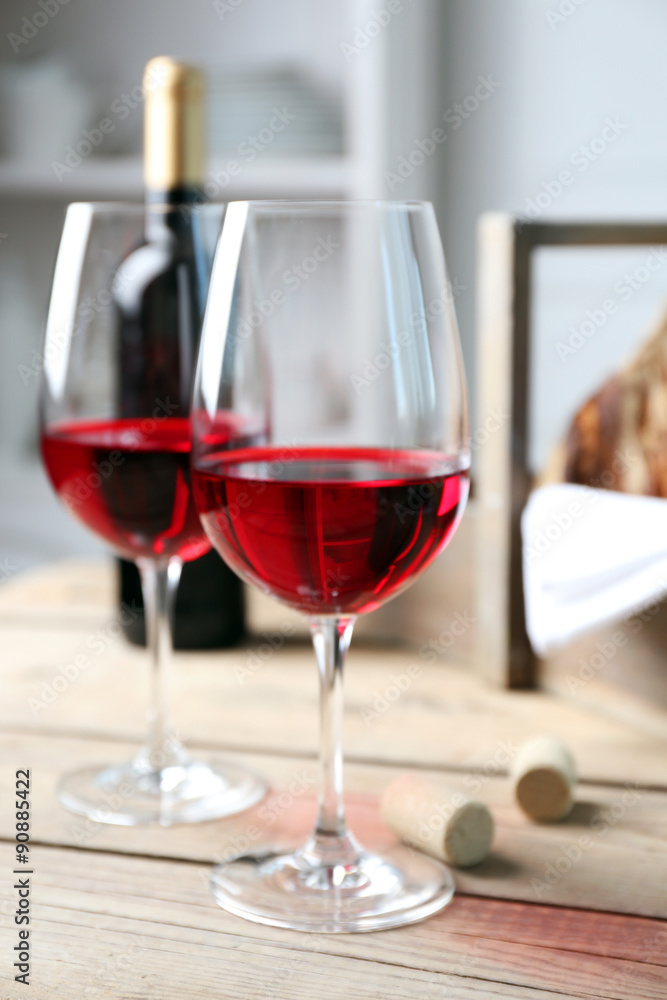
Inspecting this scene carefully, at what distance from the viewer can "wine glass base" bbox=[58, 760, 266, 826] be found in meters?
0.72

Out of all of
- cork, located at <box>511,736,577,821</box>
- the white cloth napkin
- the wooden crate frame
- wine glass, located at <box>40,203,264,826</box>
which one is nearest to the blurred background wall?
the wooden crate frame

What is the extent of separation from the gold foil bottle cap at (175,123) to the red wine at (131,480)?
0.24m

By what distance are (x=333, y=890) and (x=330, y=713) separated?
10 centimetres

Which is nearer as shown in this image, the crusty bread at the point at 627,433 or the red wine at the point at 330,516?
the red wine at the point at 330,516


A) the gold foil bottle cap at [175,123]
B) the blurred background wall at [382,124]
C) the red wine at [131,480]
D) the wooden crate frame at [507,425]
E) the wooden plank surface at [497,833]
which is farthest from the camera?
the blurred background wall at [382,124]

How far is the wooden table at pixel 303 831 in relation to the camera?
528 mm

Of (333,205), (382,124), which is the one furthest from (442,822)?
(382,124)

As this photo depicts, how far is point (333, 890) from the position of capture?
612 millimetres

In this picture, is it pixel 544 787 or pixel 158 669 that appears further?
pixel 158 669

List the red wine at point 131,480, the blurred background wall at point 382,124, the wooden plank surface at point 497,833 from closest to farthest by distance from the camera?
1. the wooden plank surface at point 497,833
2. the red wine at point 131,480
3. the blurred background wall at point 382,124

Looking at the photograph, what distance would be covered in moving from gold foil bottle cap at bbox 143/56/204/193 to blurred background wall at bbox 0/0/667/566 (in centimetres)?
140

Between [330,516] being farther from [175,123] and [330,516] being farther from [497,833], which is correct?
[175,123]

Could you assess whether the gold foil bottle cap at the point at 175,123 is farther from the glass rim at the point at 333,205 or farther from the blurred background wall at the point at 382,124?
the blurred background wall at the point at 382,124

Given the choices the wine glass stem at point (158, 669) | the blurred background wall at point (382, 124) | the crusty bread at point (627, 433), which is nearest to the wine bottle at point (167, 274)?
the wine glass stem at point (158, 669)
